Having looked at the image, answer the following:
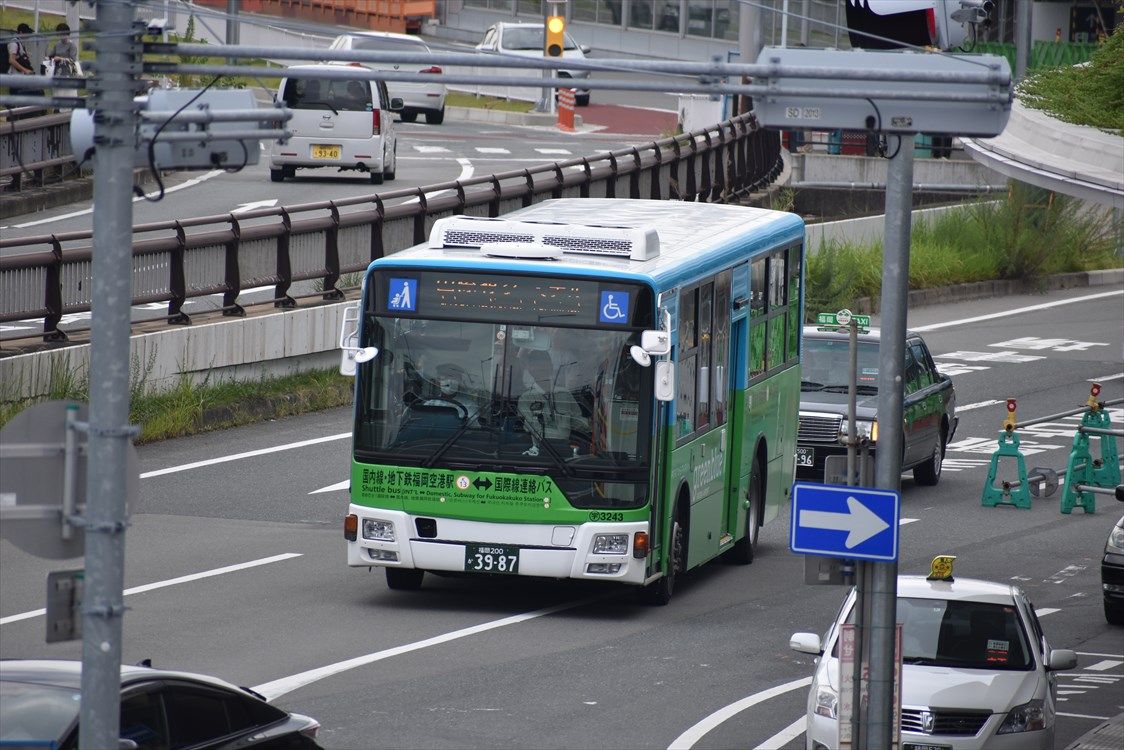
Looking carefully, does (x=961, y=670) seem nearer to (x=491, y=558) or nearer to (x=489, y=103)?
(x=491, y=558)

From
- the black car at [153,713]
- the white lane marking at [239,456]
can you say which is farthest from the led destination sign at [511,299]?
the black car at [153,713]

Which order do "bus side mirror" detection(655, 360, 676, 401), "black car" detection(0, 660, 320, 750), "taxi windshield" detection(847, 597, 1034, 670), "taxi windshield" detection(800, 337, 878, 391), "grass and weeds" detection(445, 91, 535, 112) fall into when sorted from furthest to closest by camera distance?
1. "grass and weeds" detection(445, 91, 535, 112)
2. "taxi windshield" detection(800, 337, 878, 391)
3. "bus side mirror" detection(655, 360, 676, 401)
4. "taxi windshield" detection(847, 597, 1034, 670)
5. "black car" detection(0, 660, 320, 750)

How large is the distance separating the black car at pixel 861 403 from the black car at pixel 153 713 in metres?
13.8

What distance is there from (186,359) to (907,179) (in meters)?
13.7

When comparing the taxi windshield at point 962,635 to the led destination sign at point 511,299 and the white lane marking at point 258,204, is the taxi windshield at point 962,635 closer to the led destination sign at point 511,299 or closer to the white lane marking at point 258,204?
the led destination sign at point 511,299

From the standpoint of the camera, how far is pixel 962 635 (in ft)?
44.6

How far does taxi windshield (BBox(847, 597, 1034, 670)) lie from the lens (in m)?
13.3

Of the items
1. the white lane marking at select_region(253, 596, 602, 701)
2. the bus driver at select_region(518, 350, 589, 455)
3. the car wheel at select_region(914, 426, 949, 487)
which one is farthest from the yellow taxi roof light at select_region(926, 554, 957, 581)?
the car wheel at select_region(914, 426, 949, 487)

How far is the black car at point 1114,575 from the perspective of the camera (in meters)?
17.7

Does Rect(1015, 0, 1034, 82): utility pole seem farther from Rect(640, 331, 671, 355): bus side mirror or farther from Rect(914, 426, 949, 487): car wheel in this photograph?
Rect(640, 331, 671, 355): bus side mirror

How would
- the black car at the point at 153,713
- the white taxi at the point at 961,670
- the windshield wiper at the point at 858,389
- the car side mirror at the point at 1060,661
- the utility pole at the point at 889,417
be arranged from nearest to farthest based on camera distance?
the black car at the point at 153,713, the utility pole at the point at 889,417, the white taxi at the point at 961,670, the car side mirror at the point at 1060,661, the windshield wiper at the point at 858,389

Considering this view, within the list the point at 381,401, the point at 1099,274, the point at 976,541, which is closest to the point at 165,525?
the point at 381,401

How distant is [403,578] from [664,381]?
3.13m

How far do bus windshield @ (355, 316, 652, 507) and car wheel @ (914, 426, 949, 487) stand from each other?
9517mm
